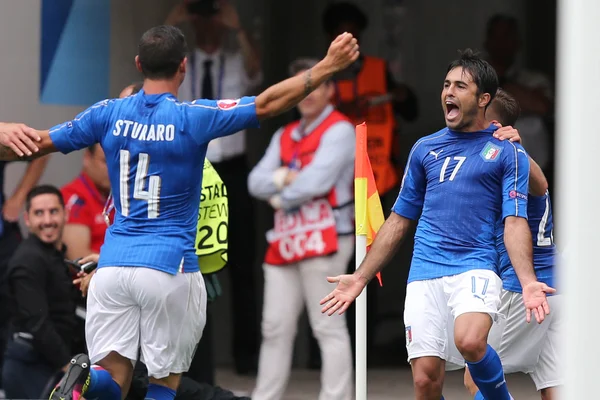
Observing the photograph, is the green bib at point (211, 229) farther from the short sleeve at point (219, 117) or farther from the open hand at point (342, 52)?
the open hand at point (342, 52)

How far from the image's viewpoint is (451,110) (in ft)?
19.3

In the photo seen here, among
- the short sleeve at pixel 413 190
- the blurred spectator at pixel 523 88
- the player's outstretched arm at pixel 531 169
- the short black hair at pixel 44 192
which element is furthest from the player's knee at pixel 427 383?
the blurred spectator at pixel 523 88

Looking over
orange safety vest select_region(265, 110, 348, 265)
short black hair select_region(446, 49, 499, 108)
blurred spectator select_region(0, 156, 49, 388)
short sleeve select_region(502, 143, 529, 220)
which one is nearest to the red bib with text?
orange safety vest select_region(265, 110, 348, 265)

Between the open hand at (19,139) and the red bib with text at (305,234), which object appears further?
the red bib with text at (305,234)

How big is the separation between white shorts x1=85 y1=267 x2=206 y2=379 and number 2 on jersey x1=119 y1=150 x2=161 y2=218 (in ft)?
1.02

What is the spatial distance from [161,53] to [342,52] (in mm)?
917

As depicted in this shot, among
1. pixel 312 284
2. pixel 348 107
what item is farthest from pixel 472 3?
pixel 312 284

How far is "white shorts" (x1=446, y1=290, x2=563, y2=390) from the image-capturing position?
20.1ft

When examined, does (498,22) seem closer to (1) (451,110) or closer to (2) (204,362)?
(2) (204,362)

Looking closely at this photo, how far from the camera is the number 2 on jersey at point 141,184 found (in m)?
5.95

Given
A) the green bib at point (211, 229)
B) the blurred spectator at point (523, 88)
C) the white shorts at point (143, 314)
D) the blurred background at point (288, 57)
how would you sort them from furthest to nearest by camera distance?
the blurred spectator at point (523, 88), the blurred background at point (288, 57), the green bib at point (211, 229), the white shorts at point (143, 314)

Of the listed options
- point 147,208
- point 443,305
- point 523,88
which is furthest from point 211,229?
point 523,88

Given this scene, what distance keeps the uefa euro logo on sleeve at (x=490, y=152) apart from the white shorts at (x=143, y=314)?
1.51 m

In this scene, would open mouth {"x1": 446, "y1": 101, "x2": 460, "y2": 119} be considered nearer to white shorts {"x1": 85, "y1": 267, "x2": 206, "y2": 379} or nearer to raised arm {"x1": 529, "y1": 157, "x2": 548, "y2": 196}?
raised arm {"x1": 529, "y1": 157, "x2": 548, "y2": 196}
